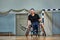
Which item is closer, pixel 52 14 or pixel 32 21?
pixel 32 21

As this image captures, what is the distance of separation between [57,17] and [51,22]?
0.95 m

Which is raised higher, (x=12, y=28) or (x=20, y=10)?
(x=20, y=10)

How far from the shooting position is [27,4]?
71.6ft

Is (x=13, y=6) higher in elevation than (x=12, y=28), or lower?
higher

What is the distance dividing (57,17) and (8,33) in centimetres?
572

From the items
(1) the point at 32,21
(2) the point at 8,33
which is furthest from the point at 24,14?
(1) the point at 32,21

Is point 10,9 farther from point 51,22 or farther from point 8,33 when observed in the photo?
point 51,22

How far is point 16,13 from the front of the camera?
22.0m

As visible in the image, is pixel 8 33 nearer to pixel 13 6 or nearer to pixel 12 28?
pixel 12 28

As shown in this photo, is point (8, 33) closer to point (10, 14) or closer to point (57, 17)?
point (10, 14)

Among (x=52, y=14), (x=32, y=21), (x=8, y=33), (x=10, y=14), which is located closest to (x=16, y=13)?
(x=10, y=14)

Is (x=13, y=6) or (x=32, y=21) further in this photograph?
(x=13, y=6)

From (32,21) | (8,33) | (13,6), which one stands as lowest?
(8,33)

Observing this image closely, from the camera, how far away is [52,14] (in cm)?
2158
